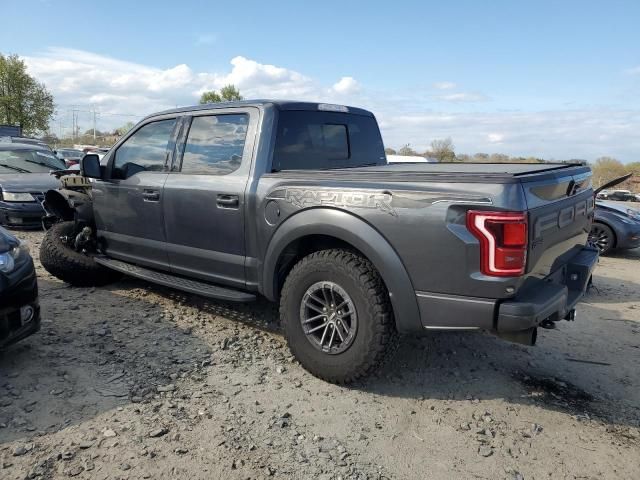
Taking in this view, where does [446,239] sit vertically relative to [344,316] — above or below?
above

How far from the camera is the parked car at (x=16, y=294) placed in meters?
3.15

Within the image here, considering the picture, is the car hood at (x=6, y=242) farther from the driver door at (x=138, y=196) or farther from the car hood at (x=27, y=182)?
the car hood at (x=27, y=182)

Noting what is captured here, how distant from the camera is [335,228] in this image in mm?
3102

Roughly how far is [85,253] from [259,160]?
2.70 metres

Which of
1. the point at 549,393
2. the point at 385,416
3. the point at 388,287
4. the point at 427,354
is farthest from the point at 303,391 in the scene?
the point at 549,393

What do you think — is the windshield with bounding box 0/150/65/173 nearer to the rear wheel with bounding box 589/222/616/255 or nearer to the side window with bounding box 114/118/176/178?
the side window with bounding box 114/118/176/178

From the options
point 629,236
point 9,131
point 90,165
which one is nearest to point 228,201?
point 90,165

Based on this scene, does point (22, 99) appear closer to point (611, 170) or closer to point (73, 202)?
point (73, 202)

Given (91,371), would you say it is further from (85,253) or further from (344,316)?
(85,253)

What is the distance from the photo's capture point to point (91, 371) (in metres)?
3.36

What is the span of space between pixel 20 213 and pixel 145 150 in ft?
16.8

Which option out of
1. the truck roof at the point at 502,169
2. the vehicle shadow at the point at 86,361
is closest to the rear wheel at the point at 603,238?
the truck roof at the point at 502,169

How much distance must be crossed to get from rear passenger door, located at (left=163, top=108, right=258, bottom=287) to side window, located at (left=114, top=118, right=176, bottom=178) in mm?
239

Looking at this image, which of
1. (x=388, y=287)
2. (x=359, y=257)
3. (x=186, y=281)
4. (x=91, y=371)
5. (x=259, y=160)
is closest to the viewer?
(x=388, y=287)
